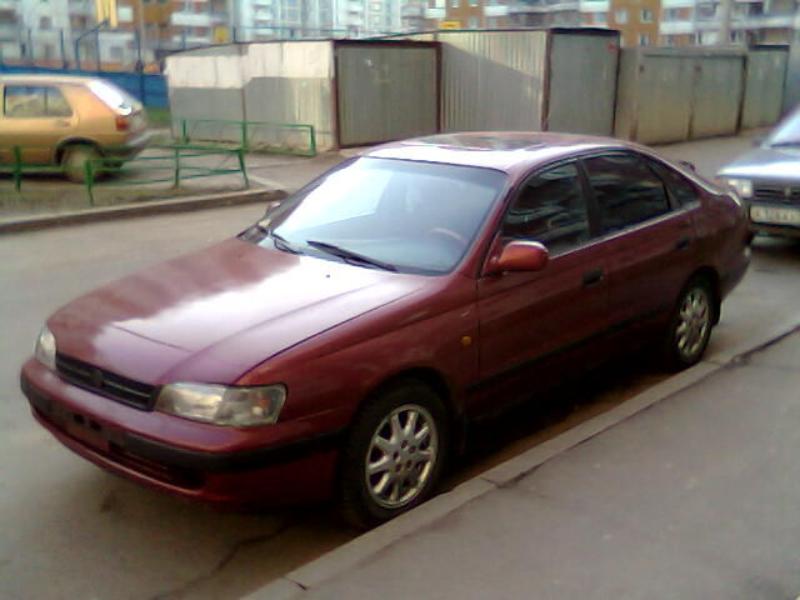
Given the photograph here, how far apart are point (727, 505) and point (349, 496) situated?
1.57 m

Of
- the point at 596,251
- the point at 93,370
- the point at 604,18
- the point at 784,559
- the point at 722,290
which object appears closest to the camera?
the point at 784,559

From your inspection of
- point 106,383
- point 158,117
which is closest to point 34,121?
point 106,383

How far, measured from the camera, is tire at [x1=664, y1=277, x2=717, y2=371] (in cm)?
540

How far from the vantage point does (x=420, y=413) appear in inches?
147

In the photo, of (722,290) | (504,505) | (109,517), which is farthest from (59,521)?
(722,290)

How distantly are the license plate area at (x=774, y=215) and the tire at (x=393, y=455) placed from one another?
5849mm

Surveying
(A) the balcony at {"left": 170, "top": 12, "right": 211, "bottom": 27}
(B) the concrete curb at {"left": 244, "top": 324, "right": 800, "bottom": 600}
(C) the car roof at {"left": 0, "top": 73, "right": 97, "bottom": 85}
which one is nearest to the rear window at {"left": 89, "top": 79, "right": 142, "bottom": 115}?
(C) the car roof at {"left": 0, "top": 73, "right": 97, "bottom": 85}

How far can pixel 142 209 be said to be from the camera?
11.7 meters

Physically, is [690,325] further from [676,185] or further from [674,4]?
[674,4]

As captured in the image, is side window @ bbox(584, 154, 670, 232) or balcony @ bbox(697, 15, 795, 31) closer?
side window @ bbox(584, 154, 670, 232)

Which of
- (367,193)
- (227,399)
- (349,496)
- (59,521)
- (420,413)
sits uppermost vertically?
(367,193)

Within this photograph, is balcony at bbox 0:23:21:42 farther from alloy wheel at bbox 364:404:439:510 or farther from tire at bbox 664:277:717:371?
alloy wheel at bbox 364:404:439:510

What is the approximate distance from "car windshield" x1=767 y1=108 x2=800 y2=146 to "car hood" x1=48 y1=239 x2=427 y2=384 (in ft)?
23.0

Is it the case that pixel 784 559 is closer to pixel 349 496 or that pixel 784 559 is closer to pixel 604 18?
pixel 349 496
